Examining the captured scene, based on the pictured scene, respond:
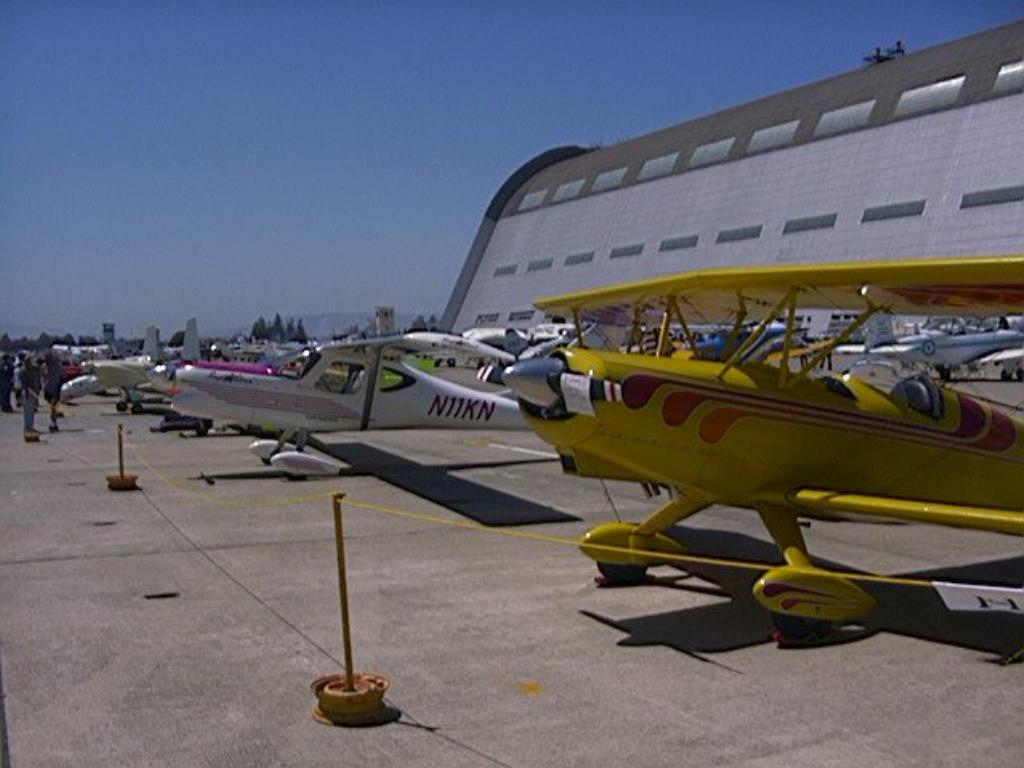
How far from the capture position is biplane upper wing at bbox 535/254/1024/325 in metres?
7.20

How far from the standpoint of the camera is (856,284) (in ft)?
25.5

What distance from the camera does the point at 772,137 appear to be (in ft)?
239

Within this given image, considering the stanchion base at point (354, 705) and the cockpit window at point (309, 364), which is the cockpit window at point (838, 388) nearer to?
the stanchion base at point (354, 705)

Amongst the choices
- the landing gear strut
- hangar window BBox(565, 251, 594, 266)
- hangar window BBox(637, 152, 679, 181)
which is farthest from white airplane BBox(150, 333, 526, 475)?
hangar window BBox(565, 251, 594, 266)

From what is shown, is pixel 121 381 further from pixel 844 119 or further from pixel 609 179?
pixel 609 179

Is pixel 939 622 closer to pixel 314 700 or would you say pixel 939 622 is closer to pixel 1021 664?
pixel 1021 664

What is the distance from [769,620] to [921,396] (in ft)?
7.45

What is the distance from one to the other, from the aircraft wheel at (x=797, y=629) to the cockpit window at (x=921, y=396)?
232 cm

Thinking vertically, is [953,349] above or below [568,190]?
below

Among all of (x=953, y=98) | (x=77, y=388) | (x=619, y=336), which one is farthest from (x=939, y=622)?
(x=953, y=98)

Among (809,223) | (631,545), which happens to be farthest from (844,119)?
(631,545)

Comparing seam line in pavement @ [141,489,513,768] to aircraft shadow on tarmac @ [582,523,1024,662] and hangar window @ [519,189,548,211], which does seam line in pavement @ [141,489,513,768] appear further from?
hangar window @ [519,189,548,211]

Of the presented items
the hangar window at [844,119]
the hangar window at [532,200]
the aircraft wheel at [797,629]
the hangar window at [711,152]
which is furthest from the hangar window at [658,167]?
the aircraft wheel at [797,629]

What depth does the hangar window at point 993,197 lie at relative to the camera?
55094mm
